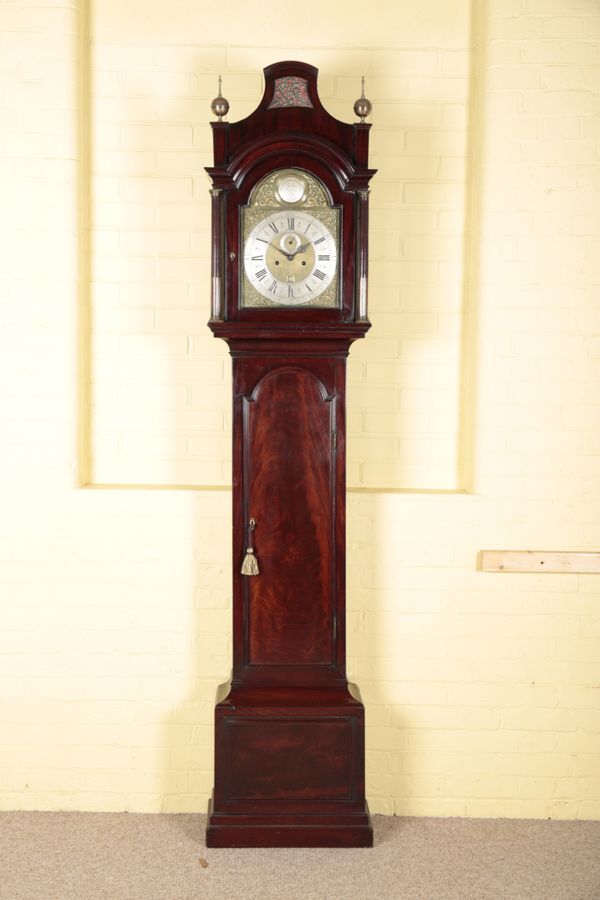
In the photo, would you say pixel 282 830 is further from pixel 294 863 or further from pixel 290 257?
pixel 290 257

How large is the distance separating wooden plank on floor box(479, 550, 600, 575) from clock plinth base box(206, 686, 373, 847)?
72cm

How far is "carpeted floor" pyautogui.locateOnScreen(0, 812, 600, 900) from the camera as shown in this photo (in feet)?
8.03

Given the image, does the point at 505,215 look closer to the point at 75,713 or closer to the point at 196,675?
the point at 196,675

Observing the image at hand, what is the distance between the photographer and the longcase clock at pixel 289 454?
2.54 meters

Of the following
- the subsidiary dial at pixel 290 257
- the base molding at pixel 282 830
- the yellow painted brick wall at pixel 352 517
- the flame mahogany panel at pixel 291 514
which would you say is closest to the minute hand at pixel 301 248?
the subsidiary dial at pixel 290 257

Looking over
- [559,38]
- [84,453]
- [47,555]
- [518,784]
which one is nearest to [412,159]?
[559,38]

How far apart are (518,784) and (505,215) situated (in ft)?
6.77

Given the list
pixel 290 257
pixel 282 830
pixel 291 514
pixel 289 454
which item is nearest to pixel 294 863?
pixel 282 830

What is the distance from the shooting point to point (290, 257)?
2.57 metres

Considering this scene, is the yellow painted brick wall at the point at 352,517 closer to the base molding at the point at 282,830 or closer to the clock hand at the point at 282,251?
the base molding at the point at 282,830

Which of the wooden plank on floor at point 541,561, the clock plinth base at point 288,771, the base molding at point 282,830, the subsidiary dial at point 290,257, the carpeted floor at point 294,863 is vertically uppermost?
the subsidiary dial at point 290,257

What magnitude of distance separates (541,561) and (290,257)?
140cm

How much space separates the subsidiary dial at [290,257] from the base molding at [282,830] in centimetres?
168

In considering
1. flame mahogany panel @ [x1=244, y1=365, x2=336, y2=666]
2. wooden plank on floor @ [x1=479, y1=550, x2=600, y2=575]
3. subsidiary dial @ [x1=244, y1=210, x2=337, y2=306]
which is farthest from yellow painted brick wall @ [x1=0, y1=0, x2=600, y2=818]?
subsidiary dial @ [x1=244, y1=210, x2=337, y2=306]
